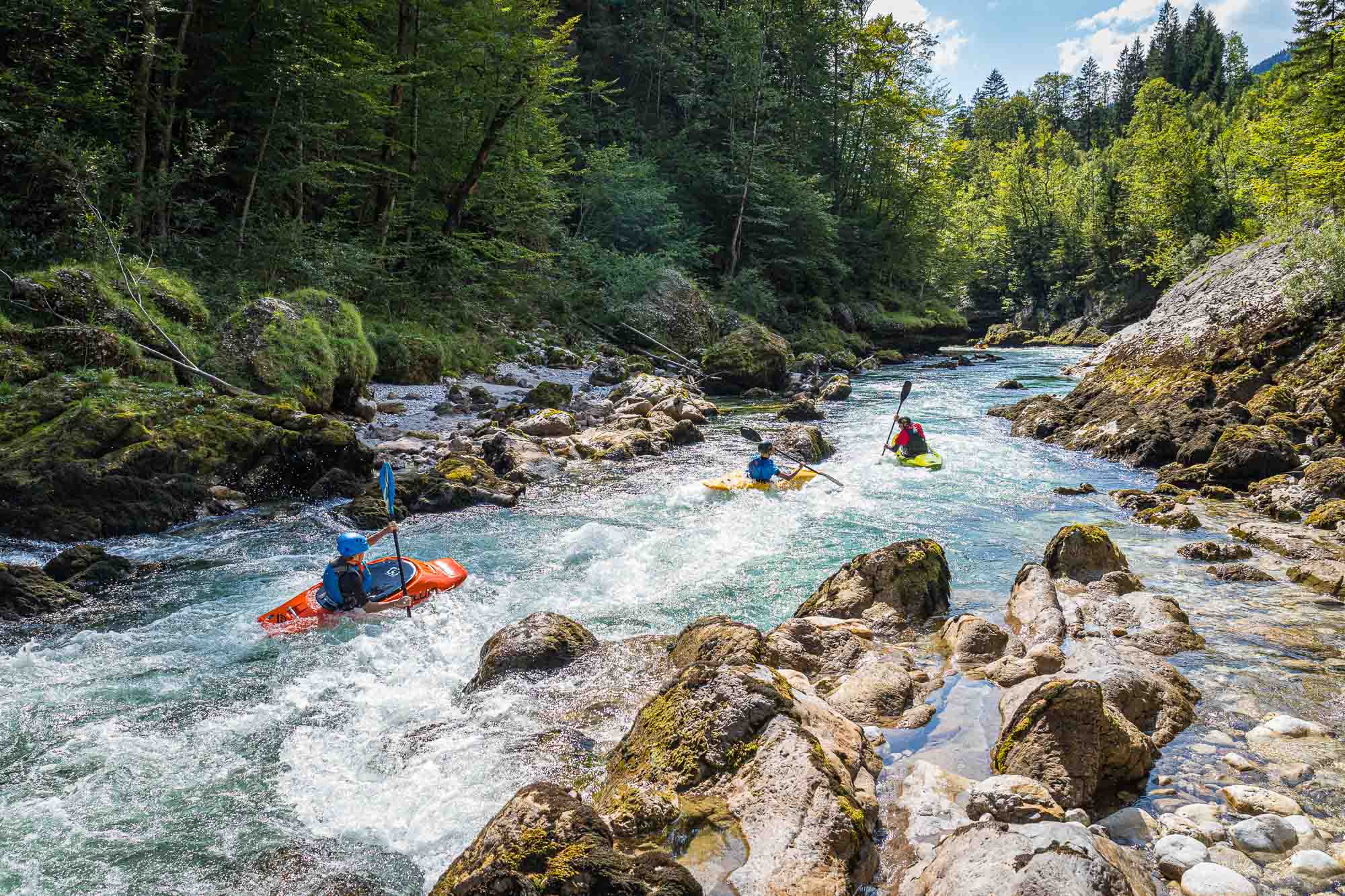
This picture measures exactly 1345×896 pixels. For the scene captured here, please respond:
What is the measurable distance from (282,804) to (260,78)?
16372 mm

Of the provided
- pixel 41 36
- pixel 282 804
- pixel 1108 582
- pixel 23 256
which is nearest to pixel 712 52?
pixel 41 36

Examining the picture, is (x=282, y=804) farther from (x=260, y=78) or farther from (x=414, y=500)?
(x=260, y=78)

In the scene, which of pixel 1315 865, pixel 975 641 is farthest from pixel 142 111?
pixel 1315 865

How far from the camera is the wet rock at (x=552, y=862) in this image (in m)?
2.68

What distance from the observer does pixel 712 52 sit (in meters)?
33.8

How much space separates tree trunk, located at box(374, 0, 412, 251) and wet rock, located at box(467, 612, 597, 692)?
15.8 metres

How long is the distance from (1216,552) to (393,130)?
20.7m

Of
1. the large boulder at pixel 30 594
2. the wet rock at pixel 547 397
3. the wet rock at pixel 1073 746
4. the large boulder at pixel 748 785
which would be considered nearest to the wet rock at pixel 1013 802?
the wet rock at pixel 1073 746

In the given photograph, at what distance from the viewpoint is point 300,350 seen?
12234 mm

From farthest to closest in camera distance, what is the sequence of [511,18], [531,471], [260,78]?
[511,18] → [260,78] → [531,471]

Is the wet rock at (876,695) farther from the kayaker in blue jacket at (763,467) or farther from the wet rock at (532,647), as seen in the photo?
the kayaker in blue jacket at (763,467)

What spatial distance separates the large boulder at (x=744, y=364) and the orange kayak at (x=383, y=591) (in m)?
15.4

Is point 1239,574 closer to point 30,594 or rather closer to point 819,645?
point 819,645

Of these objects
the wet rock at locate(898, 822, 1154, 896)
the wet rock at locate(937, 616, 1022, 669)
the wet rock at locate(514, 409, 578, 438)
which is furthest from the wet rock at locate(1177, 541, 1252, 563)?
the wet rock at locate(514, 409, 578, 438)
